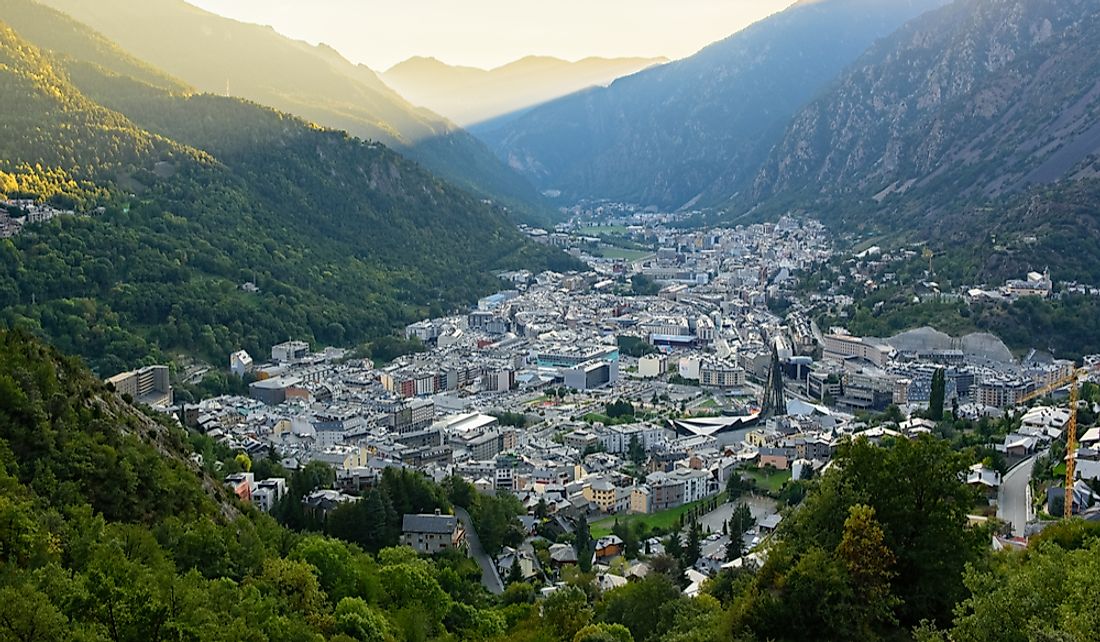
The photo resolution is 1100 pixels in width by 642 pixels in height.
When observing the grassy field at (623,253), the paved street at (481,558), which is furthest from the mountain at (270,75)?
the paved street at (481,558)

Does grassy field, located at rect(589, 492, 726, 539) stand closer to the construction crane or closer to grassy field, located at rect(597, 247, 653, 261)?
the construction crane

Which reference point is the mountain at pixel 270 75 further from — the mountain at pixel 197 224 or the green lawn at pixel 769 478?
the green lawn at pixel 769 478

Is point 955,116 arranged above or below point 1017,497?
above

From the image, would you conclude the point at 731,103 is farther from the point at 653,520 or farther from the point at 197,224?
the point at 653,520

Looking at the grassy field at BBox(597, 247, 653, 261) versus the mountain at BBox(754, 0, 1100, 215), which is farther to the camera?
the grassy field at BBox(597, 247, 653, 261)

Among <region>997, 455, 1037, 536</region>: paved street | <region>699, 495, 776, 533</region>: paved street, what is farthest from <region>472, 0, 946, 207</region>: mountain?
<region>997, 455, 1037, 536</region>: paved street

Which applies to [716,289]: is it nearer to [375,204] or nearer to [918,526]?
[375,204]

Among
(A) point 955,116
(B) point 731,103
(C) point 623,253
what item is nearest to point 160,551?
(C) point 623,253
